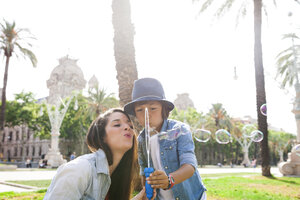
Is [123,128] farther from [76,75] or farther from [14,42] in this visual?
[76,75]

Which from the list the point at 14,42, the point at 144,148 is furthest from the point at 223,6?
the point at 14,42

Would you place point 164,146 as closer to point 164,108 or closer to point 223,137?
point 164,108

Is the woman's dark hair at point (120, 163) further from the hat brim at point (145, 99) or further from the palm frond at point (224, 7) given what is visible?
the palm frond at point (224, 7)

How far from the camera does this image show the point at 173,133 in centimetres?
253

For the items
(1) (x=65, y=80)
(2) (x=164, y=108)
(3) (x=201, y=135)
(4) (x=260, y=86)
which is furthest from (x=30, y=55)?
(1) (x=65, y=80)

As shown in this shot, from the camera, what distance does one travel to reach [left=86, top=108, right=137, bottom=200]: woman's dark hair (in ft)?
7.46

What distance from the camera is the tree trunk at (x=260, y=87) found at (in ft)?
44.3

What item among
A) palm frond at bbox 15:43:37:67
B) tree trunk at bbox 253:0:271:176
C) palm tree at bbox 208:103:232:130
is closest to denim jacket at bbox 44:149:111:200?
tree trunk at bbox 253:0:271:176

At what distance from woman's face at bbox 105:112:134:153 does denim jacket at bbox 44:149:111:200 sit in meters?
0.17

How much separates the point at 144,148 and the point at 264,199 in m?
5.00

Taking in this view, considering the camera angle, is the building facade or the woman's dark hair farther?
the building facade

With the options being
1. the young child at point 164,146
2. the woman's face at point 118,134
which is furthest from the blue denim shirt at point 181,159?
the woman's face at point 118,134

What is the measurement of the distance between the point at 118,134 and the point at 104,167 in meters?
0.33

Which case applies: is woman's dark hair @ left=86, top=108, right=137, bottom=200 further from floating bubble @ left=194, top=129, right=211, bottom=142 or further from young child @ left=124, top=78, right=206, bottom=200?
floating bubble @ left=194, top=129, right=211, bottom=142
